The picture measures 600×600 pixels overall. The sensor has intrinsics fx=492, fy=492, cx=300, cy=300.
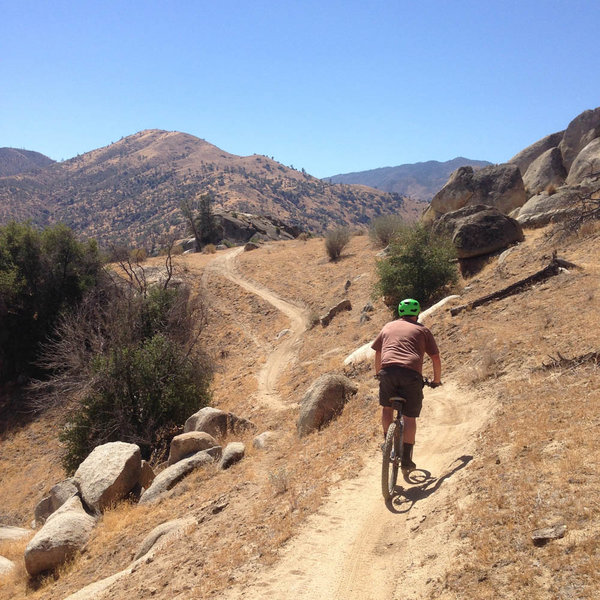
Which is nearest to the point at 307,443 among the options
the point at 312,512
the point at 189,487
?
the point at 189,487

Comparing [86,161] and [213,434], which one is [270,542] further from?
[86,161]

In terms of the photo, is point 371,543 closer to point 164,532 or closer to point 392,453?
point 392,453

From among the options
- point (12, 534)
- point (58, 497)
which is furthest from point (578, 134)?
point (12, 534)

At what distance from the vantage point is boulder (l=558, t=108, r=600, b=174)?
2734cm

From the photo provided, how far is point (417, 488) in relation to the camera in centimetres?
571

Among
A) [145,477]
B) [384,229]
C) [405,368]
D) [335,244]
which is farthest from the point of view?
[335,244]

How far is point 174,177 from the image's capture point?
133 metres

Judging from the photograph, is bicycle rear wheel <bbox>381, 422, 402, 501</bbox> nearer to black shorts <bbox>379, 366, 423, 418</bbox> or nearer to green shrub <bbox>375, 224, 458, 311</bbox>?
black shorts <bbox>379, 366, 423, 418</bbox>

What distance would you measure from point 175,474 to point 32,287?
832 inches

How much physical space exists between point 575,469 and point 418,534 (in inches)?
61.5

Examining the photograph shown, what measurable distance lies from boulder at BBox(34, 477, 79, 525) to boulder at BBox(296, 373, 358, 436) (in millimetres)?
5329

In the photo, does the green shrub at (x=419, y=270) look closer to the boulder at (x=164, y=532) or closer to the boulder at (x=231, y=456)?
the boulder at (x=231, y=456)

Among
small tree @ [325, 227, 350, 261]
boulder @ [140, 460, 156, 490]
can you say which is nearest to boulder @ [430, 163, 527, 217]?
small tree @ [325, 227, 350, 261]

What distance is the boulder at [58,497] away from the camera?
436 inches
